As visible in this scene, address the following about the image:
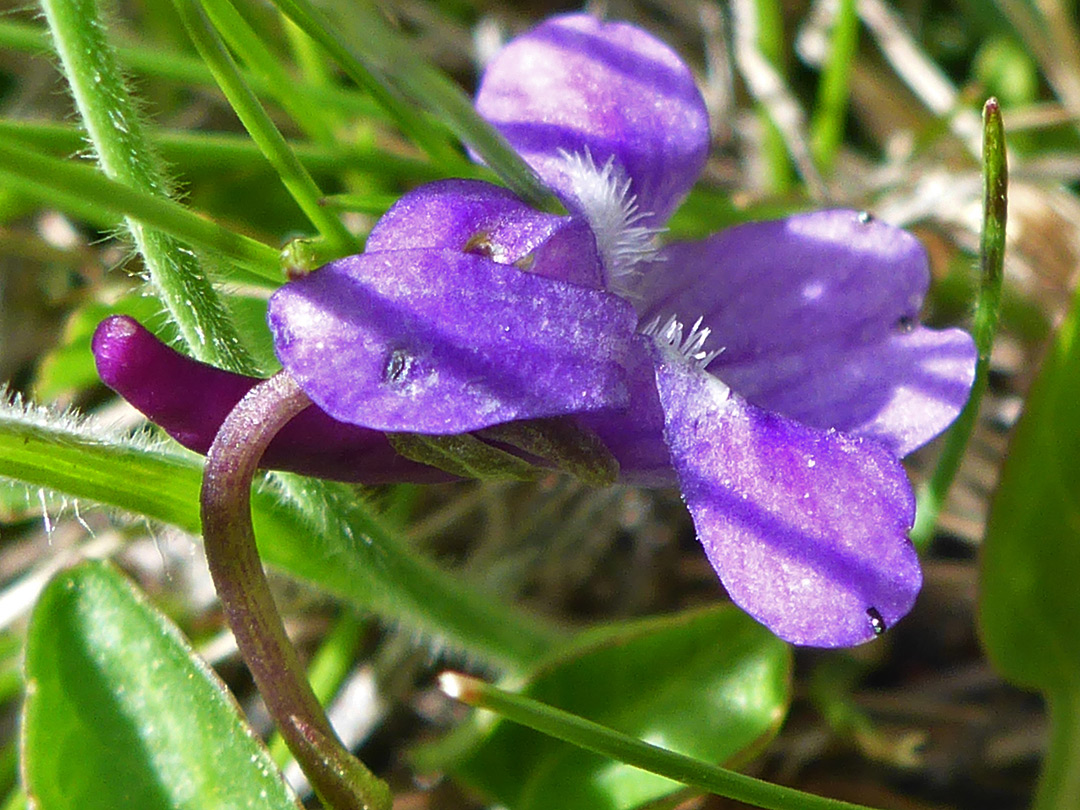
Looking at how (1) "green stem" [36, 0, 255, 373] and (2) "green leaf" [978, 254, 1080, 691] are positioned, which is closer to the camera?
(1) "green stem" [36, 0, 255, 373]

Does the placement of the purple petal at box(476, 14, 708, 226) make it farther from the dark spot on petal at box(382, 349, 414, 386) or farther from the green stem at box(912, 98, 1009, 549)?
the dark spot on petal at box(382, 349, 414, 386)

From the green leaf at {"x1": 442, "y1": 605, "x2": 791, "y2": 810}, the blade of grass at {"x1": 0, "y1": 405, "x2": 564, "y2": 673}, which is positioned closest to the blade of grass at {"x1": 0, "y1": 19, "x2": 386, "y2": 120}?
the blade of grass at {"x1": 0, "y1": 405, "x2": 564, "y2": 673}

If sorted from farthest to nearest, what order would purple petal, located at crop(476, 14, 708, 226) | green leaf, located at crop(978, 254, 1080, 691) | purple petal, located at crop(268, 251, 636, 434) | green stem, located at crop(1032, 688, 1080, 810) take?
green stem, located at crop(1032, 688, 1080, 810)
green leaf, located at crop(978, 254, 1080, 691)
purple petal, located at crop(476, 14, 708, 226)
purple petal, located at crop(268, 251, 636, 434)

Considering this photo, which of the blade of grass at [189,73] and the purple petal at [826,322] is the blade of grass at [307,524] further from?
the blade of grass at [189,73]

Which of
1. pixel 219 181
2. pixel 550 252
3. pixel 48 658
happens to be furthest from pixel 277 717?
pixel 219 181

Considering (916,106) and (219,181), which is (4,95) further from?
(916,106)

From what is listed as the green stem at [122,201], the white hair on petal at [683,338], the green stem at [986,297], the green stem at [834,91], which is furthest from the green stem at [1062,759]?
the green stem at [122,201]

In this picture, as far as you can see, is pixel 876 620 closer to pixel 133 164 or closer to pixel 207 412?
pixel 207 412

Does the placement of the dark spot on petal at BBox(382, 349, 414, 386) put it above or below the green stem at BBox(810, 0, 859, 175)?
above
